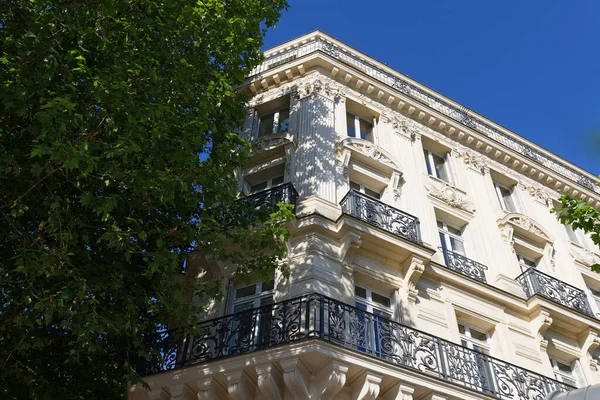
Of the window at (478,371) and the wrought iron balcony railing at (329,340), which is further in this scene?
the window at (478,371)

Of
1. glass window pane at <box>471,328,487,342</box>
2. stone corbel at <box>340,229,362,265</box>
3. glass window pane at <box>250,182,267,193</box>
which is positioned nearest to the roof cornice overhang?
glass window pane at <box>250,182,267,193</box>

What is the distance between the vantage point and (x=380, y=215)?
39.0 ft

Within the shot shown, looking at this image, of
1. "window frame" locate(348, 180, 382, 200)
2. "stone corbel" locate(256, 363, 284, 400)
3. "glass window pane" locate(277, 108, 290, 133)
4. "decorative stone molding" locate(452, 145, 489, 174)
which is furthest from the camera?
"decorative stone molding" locate(452, 145, 489, 174)

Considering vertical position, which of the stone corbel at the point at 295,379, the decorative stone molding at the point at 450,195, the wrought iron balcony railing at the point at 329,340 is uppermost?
the decorative stone molding at the point at 450,195

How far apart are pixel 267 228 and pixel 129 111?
2.95 meters

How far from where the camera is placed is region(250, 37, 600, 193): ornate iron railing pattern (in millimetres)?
16406

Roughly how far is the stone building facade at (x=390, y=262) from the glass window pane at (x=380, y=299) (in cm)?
3

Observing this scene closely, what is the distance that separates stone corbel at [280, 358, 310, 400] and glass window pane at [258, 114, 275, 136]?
27.1ft

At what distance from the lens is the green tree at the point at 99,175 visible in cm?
750

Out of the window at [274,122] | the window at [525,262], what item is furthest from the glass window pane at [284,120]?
the window at [525,262]

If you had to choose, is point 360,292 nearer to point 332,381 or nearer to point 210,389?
point 332,381

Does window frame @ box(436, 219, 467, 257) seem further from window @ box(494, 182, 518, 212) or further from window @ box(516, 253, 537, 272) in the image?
window @ box(494, 182, 518, 212)

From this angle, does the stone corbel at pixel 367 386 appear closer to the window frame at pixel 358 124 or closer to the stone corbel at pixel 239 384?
the stone corbel at pixel 239 384

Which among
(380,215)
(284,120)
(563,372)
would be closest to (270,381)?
(380,215)
